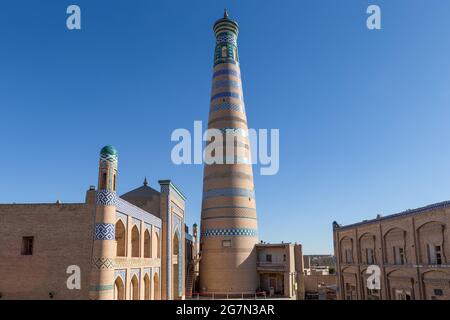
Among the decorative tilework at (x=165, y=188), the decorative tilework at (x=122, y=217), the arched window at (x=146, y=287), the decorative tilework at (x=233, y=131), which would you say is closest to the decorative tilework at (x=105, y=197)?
the decorative tilework at (x=122, y=217)

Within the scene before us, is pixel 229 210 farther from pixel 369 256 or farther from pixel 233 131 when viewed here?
pixel 369 256

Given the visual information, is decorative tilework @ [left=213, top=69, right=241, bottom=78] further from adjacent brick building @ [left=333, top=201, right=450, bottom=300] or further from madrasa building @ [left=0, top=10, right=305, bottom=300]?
adjacent brick building @ [left=333, top=201, right=450, bottom=300]

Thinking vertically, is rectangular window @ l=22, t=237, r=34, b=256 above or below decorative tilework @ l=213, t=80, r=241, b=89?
below

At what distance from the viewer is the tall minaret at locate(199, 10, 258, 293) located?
107 ft

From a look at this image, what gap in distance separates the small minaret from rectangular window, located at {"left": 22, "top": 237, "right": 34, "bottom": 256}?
235 centimetres

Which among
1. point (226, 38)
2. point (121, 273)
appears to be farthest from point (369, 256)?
point (226, 38)

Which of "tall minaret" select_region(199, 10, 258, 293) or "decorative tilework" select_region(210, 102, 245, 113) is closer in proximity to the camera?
"tall minaret" select_region(199, 10, 258, 293)

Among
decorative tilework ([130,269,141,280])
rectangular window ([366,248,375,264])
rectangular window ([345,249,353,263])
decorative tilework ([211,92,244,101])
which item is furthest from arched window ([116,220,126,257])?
decorative tilework ([211,92,244,101])

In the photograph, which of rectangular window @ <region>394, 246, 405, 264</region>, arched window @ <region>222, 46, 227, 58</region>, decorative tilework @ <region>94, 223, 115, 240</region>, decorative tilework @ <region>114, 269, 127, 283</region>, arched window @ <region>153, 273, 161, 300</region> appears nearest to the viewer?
decorative tilework @ <region>94, 223, 115, 240</region>

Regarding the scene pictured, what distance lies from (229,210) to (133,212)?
1435 centimetres
